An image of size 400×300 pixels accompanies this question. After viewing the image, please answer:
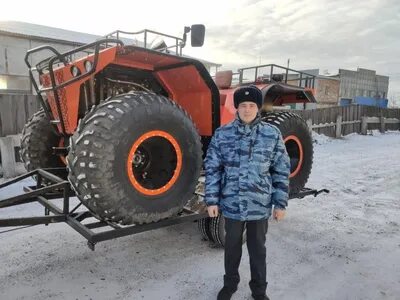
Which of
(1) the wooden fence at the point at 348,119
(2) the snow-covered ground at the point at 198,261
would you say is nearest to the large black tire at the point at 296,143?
(2) the snow-covered ground at the point at 198,261

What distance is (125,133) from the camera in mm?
2721

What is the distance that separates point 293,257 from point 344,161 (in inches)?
269

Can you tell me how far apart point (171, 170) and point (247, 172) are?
28.5 inches

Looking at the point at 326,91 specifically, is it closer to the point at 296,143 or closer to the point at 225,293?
the point at 296,143

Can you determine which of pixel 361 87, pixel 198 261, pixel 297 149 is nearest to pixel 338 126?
pixel 297 149

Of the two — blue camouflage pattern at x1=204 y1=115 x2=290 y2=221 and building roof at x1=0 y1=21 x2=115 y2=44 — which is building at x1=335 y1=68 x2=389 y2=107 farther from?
blue camouflage pattern at x1=204 y1=115 x2=290 y2=221

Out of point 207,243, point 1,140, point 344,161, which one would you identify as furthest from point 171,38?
point 344,161

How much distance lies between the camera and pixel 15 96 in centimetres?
726

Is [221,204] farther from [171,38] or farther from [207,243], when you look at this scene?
[171,38]

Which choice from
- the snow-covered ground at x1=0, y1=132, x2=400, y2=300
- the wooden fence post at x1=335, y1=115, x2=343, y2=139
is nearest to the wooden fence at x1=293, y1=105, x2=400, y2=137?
the wooden fence post at x1=335, y1=115, x2=343, y2=139

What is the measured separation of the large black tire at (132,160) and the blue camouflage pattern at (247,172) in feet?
1.18

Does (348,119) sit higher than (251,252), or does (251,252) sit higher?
(348,119)

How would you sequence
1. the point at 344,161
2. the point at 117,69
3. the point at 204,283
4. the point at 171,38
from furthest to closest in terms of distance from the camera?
the point at 344,161 → the point at 171,38 → the point at 117,69 → the point at 204,283

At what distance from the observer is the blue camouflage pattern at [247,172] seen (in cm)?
274
